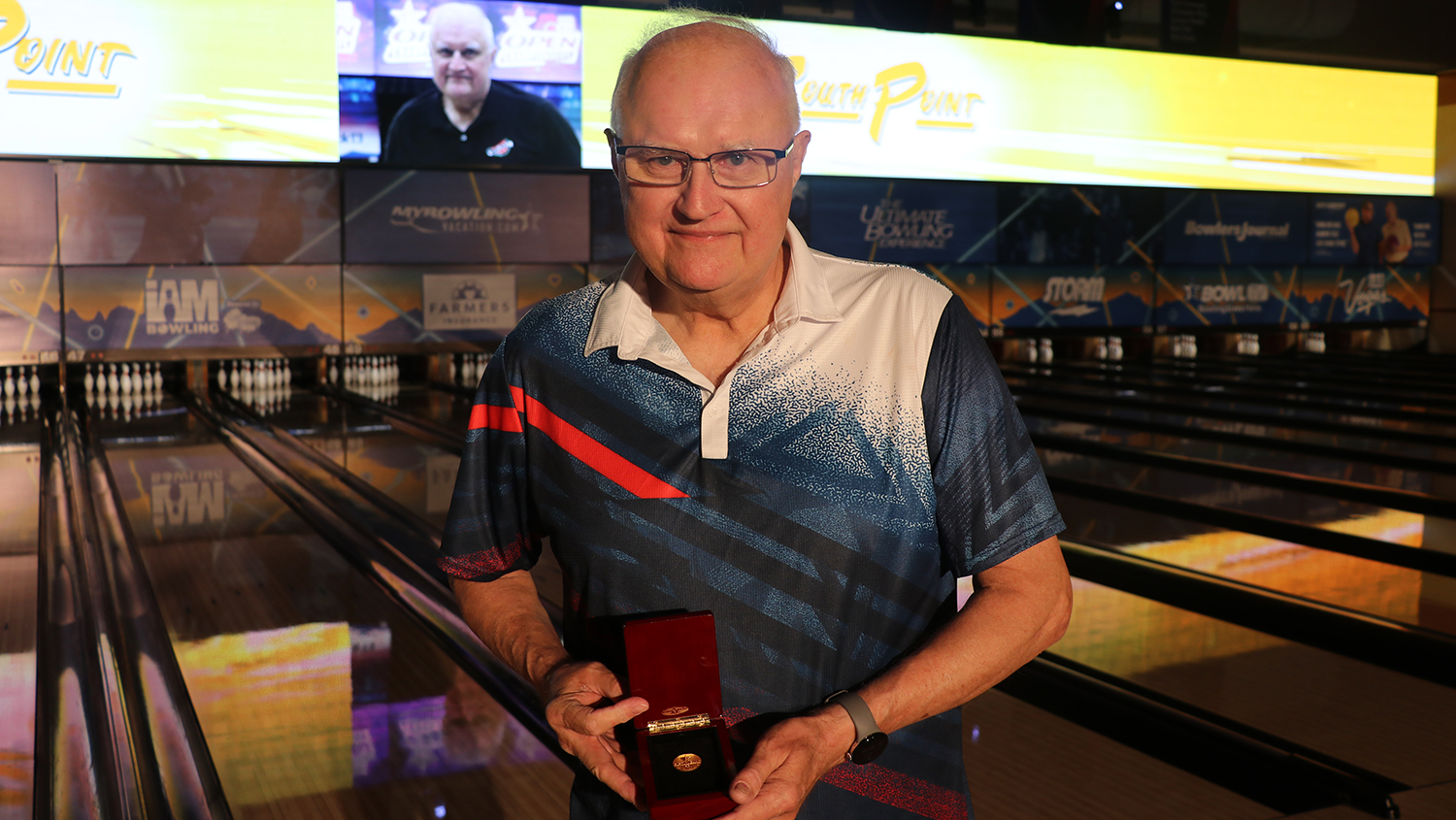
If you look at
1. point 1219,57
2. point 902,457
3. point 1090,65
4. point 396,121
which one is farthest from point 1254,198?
point 902,457

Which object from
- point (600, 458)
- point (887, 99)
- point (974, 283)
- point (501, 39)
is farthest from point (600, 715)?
point (974, 283)

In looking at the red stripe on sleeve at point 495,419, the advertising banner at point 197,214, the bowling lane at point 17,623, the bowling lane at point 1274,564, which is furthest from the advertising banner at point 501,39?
the red stripe on sleeve at point 495,419

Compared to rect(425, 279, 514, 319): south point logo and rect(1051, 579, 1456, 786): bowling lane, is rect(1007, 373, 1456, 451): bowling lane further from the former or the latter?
rect(425, 279, 514, 319): south point logo

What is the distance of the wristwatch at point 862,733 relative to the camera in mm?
852

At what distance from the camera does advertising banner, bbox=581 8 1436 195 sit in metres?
7.38

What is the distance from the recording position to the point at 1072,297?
26.9 feet

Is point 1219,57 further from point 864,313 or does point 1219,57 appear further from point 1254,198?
point 864,313

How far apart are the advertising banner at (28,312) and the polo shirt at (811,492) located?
589cm

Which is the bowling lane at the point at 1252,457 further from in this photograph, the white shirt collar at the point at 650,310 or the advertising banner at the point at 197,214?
the advertising banner at the point at 197,214

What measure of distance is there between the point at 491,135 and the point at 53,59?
221 centimetres

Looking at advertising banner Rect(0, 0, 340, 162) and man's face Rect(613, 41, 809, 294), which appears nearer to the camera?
man's face Rect(613, 41, 809, 294)

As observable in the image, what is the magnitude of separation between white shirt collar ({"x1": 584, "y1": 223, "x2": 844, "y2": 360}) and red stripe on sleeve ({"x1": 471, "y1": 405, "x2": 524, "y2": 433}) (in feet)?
0.30

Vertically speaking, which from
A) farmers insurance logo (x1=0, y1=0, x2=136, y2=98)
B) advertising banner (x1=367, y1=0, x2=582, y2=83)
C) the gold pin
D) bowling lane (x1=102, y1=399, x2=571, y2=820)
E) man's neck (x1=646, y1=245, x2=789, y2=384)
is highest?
advertising banner (x1=367, y1=0, x2=582, y2=83)

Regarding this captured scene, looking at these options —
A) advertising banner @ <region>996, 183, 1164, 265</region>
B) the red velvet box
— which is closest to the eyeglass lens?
the red velvet box
